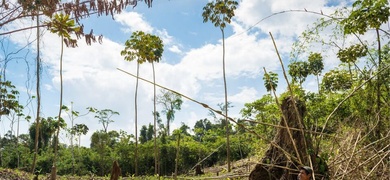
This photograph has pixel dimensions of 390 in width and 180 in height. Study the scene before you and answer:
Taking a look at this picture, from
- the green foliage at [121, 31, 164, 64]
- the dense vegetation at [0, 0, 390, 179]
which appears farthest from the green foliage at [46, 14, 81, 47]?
the green foliage at [121, 31, 164, 64]

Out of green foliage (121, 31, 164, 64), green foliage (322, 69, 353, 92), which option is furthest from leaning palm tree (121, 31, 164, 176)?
green foliage (322, 69, 353, 92)

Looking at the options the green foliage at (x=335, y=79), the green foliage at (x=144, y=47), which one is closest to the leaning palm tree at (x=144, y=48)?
the green foliage at (x=144, y=47)

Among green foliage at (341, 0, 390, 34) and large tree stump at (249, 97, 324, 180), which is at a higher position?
green foliage at (341, 0, 390, 34)

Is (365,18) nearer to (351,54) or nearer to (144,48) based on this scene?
(351,54)

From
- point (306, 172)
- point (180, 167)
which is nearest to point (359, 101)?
point (306, 172)

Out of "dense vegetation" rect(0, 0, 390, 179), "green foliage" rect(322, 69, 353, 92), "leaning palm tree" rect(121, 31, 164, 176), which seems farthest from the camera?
"leaning palm tree" rect(121, 31, 164, 176)

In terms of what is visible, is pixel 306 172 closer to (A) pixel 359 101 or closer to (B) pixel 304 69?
(A) pixel 359 101

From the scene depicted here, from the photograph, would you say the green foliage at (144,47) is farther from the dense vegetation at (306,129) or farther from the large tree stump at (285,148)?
the large tree stump at (285,148)

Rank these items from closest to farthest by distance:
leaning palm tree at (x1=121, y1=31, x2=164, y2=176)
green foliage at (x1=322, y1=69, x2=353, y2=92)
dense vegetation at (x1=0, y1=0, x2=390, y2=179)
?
dense vegetation at (x1=0, y1=0, x2=390, y2=179) < green foliage at (x1=322, y1=69, x2=353, y2=92) < leaning palm tree at (x1=121, y1=31, x2=164, y2=176)

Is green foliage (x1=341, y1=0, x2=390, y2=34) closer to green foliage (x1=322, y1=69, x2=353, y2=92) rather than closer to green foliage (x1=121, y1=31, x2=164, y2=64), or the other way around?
green foliage (x1=322, y1=69, x2=353, y2=92)

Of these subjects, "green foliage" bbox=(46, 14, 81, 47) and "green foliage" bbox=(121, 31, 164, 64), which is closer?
"green foliage" bbox=(46, 14, 81, 47)

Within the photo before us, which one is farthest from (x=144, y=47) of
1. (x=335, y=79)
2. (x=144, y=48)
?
(x=335, y=79)

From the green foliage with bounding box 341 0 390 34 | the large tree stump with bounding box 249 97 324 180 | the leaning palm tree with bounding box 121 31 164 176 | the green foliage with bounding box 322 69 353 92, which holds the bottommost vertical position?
the large tree stump with bounding box 249 97 324 180

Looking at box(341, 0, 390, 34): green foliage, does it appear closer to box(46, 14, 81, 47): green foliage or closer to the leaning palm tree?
box(46, 14, 81, 47): green foliage
